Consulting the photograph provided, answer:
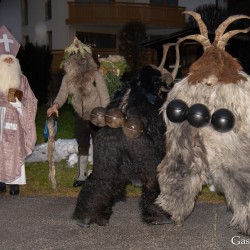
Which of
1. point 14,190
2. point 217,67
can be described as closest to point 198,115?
point 217,67

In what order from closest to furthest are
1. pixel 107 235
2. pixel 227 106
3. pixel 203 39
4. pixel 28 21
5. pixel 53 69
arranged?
pixel 227 106 → pixel 203 39 → pixel 107 235 → pixel 53 69 → pixel 28 21

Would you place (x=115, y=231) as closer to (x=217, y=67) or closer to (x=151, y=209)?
(x=151, y=209)

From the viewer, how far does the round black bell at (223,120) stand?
448 centimetres

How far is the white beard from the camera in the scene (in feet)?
22.1

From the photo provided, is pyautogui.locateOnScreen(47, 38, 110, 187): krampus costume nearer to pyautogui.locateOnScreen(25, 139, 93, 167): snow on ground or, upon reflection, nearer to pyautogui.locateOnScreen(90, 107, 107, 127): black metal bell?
pyautogui.locateOnScreen(90, 107, 107, 127): black metal bell

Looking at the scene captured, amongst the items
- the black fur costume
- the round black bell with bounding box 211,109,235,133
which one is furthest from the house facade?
the round black bell with bounding box 211,109,235,133

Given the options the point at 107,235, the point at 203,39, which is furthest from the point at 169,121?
the point at 107,235

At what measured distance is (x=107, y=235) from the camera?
527 cm

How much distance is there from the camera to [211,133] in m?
4.69

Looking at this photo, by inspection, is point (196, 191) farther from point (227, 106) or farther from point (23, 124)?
point (23, 124)

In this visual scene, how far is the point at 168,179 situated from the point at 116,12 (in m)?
24.6

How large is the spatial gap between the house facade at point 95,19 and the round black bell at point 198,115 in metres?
22.9

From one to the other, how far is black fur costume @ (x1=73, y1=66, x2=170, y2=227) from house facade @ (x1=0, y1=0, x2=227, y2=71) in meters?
22.2

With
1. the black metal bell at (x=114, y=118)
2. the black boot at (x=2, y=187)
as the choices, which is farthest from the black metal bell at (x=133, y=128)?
the black boot at (x=2, y=187)
